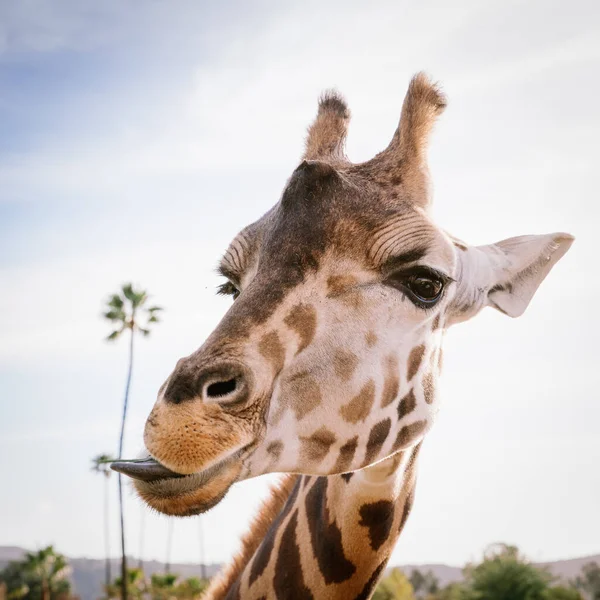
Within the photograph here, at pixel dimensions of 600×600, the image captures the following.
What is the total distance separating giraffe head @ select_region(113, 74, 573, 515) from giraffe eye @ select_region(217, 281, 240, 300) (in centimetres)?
1

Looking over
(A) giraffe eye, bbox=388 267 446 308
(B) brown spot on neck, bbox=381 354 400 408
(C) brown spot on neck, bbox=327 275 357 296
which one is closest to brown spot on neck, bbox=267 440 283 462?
(B) brown spot on neck, bbox=381 354 400 408

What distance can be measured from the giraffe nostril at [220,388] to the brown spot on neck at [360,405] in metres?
0.65

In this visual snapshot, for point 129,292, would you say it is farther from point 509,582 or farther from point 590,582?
point 590,582

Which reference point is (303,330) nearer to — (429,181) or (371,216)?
(371,216)

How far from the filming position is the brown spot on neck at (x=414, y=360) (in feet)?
11.7

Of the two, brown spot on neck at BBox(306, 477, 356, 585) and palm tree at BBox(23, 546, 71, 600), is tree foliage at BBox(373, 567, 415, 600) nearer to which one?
brown spot on neck at BBox(306, 477, 356, 585)

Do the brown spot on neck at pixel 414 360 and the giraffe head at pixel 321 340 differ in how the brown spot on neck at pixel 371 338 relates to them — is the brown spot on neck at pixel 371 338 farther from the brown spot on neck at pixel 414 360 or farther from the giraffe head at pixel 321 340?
the brown spot on neck at pixel 414 360

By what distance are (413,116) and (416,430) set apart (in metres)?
1.82

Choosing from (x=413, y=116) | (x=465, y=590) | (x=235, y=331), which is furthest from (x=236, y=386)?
(x=465, y=590)

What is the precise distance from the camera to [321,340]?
326cm

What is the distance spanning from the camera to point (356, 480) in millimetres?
3842

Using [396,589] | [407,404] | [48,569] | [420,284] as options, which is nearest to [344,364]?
[407,404]

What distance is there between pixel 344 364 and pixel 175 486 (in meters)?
0.97

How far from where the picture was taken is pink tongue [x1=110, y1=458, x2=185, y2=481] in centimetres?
268
